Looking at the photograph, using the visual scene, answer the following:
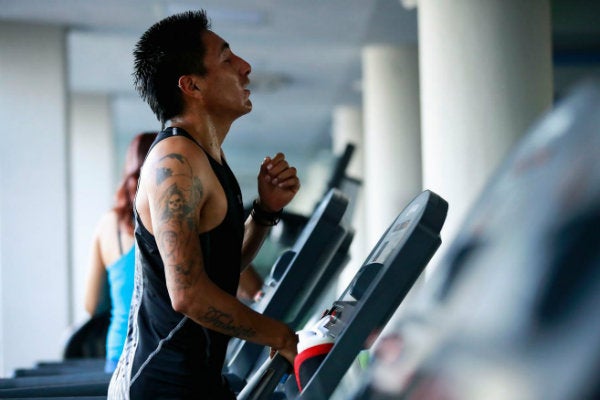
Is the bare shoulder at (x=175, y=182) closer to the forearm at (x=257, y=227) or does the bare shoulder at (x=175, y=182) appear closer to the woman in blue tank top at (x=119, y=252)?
the forearm at (x=257, y=227)

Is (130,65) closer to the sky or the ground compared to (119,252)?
closer to the sky

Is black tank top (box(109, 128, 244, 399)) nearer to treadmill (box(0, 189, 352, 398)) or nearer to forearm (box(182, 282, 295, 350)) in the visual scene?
forearm (box(182, 282, 295, 350))

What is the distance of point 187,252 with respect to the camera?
1251 millimetres

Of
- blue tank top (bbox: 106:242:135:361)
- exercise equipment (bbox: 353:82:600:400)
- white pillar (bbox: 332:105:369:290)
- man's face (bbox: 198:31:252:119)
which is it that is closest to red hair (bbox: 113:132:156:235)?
blue tank top (bbox: 106:242:135:361)

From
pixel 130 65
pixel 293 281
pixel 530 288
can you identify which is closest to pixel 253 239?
pixel 293 281

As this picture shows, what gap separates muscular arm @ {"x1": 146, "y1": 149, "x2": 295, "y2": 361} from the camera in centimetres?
125

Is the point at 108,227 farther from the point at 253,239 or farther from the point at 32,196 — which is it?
the point at 32,196

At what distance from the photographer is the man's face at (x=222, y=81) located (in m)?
1.46

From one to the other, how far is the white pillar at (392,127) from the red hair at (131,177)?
14.4ft

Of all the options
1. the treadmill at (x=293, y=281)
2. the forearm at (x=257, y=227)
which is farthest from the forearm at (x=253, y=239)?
the treadmill at (x=293, y=281)

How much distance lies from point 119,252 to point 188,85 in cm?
136

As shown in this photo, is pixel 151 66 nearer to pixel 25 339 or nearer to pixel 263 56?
pixel 25 339

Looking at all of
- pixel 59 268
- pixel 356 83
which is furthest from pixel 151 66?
pixel 356 83

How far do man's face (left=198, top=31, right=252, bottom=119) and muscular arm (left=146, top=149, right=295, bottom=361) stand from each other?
18 centimetres
